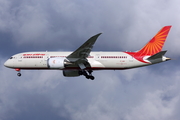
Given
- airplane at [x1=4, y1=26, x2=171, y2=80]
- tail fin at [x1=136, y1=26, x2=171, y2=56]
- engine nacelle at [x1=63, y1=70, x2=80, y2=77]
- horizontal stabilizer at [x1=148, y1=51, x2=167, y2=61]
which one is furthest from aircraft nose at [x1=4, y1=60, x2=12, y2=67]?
horizontal stabilizer at [x1=148, y1=51, x2=167, y2=61]

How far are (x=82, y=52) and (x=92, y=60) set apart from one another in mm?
3847

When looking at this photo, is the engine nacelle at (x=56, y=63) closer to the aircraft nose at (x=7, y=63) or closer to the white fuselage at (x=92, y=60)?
the white fuselage at (x=92, y=60)

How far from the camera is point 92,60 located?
65.1 meters

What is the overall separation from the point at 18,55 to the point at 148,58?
76.4 feet

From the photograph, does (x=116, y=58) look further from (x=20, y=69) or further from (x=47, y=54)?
(x=20, y=69)

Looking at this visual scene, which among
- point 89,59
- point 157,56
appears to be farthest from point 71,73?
point 157,56

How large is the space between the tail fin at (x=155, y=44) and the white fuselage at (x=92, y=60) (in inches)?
91.8

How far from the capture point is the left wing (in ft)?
194

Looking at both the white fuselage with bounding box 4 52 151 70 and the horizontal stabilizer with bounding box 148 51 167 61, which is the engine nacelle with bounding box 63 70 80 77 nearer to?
the white fuselage with bounding box 4 52 151 70

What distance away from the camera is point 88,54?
207ft

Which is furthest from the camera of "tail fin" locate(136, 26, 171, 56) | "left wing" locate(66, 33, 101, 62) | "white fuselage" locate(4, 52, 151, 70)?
A: "tail fin" locate(136, 26, 171, 56)

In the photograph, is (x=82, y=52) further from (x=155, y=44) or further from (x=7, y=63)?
(x=7, y=63)

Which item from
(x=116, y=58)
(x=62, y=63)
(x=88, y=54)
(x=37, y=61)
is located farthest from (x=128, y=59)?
(x=37, y=61)

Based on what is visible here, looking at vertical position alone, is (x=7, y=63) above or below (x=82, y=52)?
above
